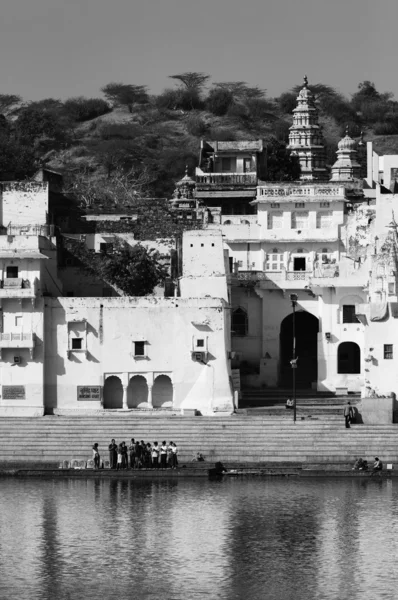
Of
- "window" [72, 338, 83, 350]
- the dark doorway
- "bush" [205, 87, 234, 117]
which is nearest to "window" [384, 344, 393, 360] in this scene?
the dark doorway

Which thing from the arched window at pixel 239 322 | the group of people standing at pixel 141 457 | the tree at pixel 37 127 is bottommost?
the group of people standing at pixel 141 457

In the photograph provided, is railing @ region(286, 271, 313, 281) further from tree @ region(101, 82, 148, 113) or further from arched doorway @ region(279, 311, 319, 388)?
tree @ region(101, 82, 148, 113)

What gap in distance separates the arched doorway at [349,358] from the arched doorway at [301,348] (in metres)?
1.15

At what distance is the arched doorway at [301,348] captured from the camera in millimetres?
65500

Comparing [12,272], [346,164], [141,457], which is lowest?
[141,457]

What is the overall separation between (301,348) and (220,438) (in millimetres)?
11783

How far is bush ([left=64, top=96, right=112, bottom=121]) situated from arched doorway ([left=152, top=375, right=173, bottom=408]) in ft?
207

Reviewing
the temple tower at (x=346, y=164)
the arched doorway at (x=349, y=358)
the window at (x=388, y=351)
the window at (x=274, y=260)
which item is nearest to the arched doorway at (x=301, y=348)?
the arched doorway at (x=349, y=358)

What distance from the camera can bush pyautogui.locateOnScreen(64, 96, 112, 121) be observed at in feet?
403

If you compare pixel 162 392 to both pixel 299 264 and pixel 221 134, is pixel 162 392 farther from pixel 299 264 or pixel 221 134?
pixel 221 134

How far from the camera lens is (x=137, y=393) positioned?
61.0 meters

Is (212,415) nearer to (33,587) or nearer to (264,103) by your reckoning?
(33,587)

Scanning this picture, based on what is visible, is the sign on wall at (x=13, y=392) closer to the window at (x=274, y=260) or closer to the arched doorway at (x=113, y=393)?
the arched doorway at (x=113, y=393)

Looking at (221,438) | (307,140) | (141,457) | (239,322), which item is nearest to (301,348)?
(239,322)
